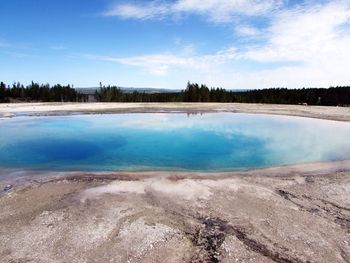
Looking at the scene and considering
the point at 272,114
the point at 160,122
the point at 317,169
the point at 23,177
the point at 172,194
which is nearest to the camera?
the point at 172,194

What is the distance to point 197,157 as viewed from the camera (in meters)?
12.8

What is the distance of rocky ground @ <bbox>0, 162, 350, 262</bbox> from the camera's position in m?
5.17

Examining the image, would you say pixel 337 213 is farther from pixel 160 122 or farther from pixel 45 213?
pixel 160 122

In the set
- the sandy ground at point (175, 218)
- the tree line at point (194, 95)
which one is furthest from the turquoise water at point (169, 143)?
the tree line at point (194, 95)

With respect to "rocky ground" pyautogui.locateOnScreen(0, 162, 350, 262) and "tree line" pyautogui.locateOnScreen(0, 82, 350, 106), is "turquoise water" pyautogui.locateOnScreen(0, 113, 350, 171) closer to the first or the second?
"rocky ground" pyautogui.locateOnScreen(0, 162, 350, 262)

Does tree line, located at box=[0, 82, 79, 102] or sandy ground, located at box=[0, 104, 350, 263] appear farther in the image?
tree line, located at box=[0, 82, 79, 102]

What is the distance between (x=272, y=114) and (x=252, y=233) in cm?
A: 2237

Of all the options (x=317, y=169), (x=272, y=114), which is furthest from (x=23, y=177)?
(x=272, y=114)

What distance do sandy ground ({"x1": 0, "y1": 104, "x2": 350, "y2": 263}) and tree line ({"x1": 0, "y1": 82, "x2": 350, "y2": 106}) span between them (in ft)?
155

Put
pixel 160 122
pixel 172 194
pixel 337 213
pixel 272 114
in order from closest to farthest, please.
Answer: pixel 337 213 < pixel 172 194 < pixel 160 122 < pixel 272 114

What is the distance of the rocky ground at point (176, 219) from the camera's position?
17.0ft

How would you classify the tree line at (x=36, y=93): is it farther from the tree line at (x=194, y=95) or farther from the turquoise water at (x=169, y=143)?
the turquoise water at (x=169, y=143)

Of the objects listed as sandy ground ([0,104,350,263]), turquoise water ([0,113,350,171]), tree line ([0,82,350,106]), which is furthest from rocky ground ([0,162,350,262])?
tree line ([0,82,350,106])

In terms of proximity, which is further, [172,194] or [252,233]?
[172,194]
